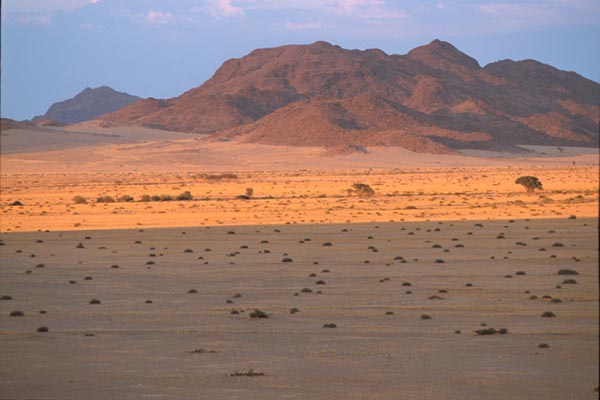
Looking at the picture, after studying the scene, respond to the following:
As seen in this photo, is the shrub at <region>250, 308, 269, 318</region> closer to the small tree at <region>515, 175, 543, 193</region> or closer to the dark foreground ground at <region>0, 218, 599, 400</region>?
the dark foreground ground at <region>0, 218, 599, 400</region>

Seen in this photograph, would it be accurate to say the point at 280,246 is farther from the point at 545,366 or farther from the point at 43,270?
the point at 545,366

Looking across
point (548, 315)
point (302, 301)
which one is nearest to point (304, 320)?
point (302, 301)

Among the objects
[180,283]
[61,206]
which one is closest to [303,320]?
[180,283]

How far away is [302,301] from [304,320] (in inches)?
148

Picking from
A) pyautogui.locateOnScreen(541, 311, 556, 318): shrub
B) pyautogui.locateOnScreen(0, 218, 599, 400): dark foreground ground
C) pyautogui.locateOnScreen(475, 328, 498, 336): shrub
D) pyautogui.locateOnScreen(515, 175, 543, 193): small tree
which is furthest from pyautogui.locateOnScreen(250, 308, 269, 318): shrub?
pyautogui.locateOnScreen(515, 175, 543, 193): small tree

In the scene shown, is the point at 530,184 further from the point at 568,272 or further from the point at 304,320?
the point at 304,320

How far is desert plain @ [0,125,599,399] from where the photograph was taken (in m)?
15.9

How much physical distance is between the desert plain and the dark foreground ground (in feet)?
0.21

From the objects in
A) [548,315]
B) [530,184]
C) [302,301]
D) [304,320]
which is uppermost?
[530,184]

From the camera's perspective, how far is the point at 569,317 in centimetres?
2102

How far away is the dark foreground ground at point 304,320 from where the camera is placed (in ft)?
51.2

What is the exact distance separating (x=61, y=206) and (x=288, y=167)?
94092mm

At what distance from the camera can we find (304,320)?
77.7ft

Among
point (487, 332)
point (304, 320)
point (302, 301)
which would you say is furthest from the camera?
point (302, 301)
